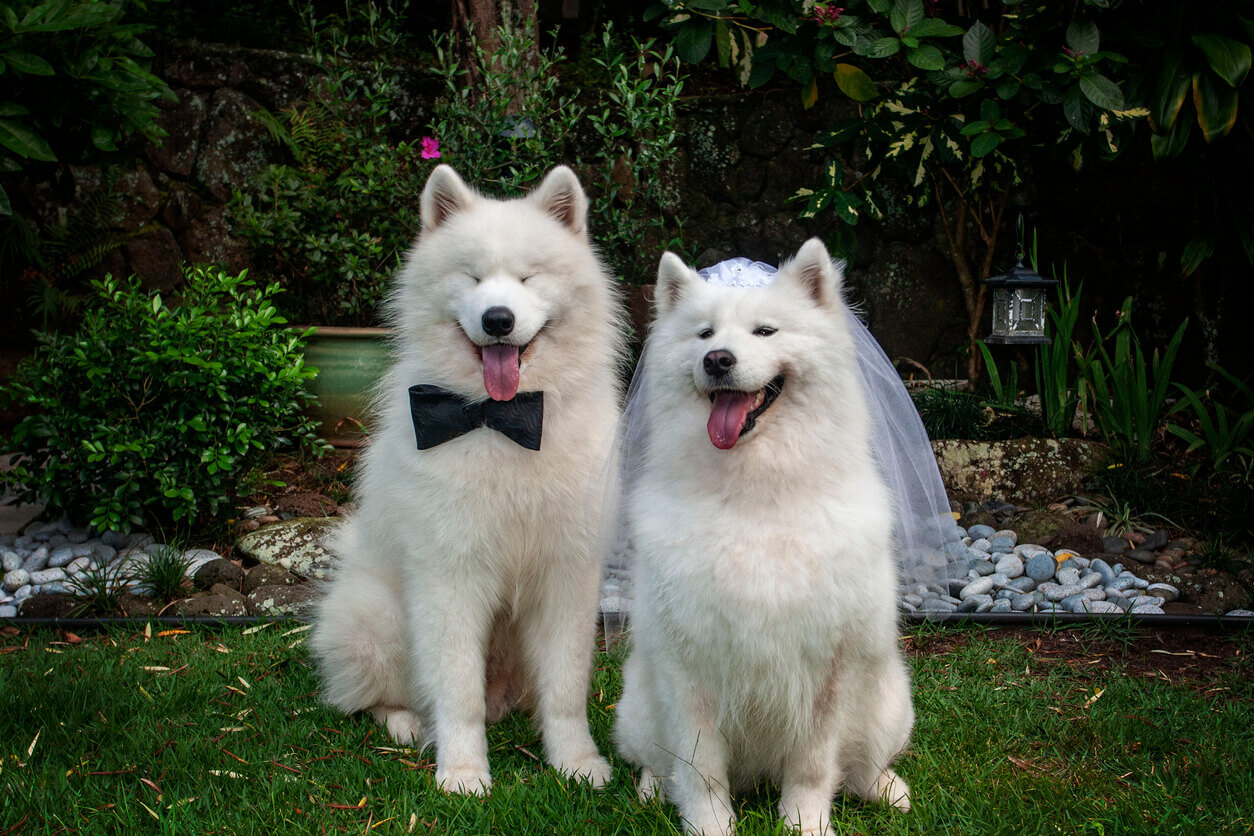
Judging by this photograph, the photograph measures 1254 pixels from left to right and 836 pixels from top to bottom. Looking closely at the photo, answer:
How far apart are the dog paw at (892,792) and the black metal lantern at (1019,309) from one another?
120 inches

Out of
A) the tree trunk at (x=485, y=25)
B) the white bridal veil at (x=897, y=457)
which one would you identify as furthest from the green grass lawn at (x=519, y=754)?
the tree trunk at (x=485, y=25)

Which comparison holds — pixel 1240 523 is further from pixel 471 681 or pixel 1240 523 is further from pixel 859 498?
pixel 471 681

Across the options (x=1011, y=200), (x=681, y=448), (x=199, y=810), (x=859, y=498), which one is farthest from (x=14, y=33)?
(x=1011, y=200)

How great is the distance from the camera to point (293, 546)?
4441 mm

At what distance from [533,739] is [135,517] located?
2.41 m

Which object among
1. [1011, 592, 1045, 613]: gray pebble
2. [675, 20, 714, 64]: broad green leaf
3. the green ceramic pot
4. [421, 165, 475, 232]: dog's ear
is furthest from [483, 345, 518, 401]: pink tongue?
the green ceramic pot

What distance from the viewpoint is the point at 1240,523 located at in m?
4.18

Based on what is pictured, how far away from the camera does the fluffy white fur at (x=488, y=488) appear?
2609 mm

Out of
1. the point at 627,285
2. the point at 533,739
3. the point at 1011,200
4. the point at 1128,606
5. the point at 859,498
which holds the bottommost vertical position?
the point at 533,739

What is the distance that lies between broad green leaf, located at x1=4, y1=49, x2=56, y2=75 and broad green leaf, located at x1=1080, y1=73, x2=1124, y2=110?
3923 millimetres

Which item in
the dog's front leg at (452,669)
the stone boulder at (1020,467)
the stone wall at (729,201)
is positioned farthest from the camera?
the stone wall at (729,201)

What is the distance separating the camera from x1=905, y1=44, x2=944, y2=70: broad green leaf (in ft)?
11.9

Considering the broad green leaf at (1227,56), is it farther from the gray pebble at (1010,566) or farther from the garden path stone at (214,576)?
the garden path stone at (214,576)

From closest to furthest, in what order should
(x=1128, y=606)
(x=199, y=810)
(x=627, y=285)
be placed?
(x=199, y=810)
(x=1128, y=606)
(x=627, y=285)
